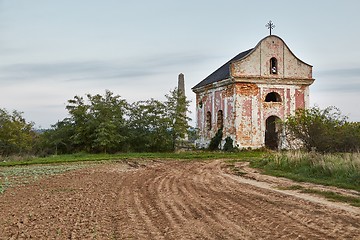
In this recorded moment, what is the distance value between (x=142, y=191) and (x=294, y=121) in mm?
12243

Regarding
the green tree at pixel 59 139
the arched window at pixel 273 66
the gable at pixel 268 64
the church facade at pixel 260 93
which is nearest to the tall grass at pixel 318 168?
the church facade at pixel 260 93

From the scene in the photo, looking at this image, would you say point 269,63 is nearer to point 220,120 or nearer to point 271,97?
point 271,97

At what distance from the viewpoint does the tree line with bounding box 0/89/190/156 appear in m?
33.0

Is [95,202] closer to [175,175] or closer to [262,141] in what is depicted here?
[175,175]

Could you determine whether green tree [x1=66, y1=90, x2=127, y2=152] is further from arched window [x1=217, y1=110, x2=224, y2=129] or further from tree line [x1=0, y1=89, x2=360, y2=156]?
arched window [x1=217, y1=110, x2=224, y2=129]

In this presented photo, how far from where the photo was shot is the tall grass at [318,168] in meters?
14.0

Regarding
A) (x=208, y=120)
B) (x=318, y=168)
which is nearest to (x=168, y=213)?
(x=318, y=168)

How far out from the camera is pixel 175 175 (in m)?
17.1

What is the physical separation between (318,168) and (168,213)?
29.0 ft

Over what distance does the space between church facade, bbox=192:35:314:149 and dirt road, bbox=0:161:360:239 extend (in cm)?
1964

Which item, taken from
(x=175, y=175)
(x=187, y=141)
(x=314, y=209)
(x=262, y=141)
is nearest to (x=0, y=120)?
(x=187, y=141)

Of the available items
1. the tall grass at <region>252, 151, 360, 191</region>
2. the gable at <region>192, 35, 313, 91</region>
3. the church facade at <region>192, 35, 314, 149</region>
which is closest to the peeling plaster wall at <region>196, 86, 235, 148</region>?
the church facade at <region>192, 35, 314, 149</region>

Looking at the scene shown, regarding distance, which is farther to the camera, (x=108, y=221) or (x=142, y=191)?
(x=142, y=191)

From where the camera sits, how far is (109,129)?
107ft
